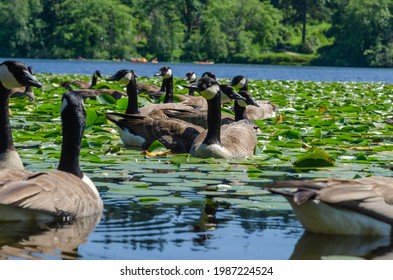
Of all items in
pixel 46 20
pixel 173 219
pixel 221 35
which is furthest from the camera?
pixel 46 20

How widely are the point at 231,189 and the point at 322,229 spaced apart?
6.84 feet

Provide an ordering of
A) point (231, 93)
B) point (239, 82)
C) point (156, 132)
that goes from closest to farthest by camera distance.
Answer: point (156, 132) < point (231, 93) < point (239, 82)

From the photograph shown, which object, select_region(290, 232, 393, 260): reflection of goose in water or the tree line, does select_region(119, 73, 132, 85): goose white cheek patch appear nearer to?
select_region(290, 232, 393, 260): reflection of goose in water

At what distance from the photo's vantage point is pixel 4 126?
8.74 metres

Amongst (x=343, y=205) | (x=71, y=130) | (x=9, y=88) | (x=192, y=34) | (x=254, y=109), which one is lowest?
(x=192, y=34)

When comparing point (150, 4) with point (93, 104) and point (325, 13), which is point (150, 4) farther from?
point (93, 104)

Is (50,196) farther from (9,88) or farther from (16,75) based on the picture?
(9,88)

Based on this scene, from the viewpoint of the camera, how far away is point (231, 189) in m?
8.56

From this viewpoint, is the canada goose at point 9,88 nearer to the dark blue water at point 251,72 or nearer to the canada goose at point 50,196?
the canada goose at point 50,196

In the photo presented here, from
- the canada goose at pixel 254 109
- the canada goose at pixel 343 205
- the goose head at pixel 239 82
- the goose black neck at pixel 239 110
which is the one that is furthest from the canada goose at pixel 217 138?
the goose head at pixel 239 82

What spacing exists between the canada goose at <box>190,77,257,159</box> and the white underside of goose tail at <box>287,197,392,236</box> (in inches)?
189

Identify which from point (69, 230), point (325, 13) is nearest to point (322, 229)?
point (69, 230)

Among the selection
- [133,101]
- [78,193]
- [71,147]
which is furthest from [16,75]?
[133,101]

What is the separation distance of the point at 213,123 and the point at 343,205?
560 cm
